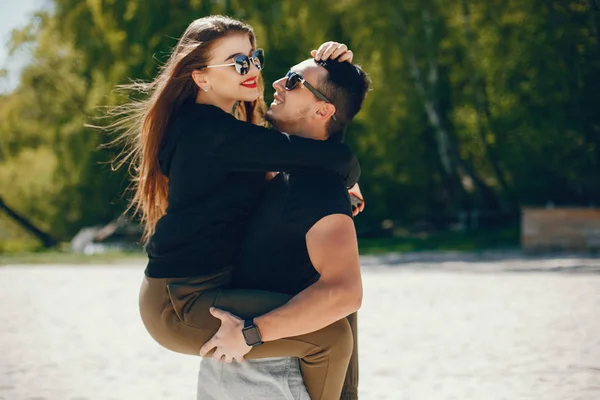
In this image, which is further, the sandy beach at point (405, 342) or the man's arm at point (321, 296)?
the sandy beach at point (405, 342)

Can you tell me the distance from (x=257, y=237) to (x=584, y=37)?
1930 cm

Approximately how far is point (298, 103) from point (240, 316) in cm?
83

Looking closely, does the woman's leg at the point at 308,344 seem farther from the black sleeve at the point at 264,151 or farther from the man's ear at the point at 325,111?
the man's ear at the point at 325,111

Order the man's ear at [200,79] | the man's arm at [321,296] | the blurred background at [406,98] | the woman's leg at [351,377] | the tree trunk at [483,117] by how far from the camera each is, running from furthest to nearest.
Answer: the tree trunk at [483,117]
the blurred background at [406,98]
the man's ear at [200,79]
the woman's leg at [351,377]
the man's arm at [321,296]

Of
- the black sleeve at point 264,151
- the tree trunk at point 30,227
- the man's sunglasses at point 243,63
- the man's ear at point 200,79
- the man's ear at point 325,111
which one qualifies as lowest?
the tree trunk at point 30,227

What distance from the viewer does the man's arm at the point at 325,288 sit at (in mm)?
2949

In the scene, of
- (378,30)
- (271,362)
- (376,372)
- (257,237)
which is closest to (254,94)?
(257,237)

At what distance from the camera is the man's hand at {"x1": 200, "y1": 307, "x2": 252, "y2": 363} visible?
2996mm

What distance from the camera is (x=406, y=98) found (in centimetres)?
2920

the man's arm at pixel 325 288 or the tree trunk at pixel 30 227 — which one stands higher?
the man's arm at pixel 325 288

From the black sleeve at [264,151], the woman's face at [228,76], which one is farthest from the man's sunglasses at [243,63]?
the black sleeve at [264,151]

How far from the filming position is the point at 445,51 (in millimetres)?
28656

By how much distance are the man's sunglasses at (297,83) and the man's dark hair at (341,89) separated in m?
0.02

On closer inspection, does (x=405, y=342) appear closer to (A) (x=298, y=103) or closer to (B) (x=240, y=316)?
(A) (x=298, y=103)
